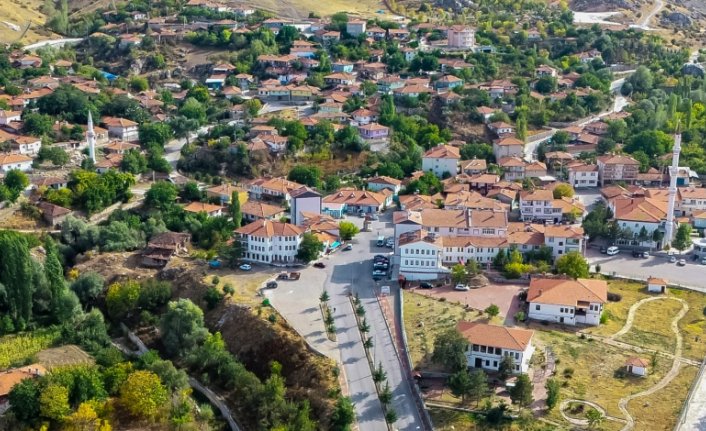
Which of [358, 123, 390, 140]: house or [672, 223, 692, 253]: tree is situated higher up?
[358, 123, 390, 140]: house

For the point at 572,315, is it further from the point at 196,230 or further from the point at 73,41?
the point at 73,41

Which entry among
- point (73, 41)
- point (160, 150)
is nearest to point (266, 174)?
point (160, 150)

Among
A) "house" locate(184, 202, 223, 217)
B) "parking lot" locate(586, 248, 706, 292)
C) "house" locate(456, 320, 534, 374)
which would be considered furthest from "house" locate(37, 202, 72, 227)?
"parking lot" locate(586, 248, 706, 292)

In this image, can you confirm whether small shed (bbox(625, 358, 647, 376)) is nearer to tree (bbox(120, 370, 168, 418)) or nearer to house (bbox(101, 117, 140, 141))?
tree (bbox(120, 370, 168, 418))

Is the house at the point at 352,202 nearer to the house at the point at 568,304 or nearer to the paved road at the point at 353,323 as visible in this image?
the paved road at the point at 353,323

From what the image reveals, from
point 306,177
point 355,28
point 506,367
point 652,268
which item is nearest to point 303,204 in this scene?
point 306,177

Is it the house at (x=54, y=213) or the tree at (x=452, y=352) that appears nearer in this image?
the tree at (x=452, y=352)

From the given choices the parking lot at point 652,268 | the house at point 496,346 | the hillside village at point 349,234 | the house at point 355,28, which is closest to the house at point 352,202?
the hillside village at point 349,234
